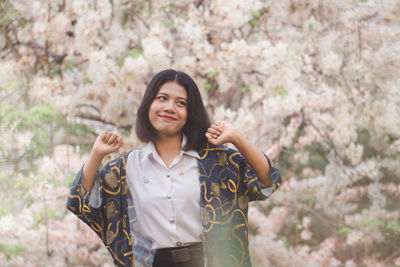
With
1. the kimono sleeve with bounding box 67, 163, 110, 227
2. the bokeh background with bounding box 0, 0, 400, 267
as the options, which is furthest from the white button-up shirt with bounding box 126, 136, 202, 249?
the bokeh background with bounding box 0, 0, 400, 267

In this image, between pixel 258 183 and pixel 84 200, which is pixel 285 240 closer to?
pixel 258 183

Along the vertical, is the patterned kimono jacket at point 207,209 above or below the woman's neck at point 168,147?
below

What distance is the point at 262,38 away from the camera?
301cm

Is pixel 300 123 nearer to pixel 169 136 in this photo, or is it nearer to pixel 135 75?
pixel 135 75

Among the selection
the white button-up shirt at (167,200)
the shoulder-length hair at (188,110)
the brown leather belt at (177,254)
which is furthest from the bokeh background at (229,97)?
the brown leather belt at (177,254)

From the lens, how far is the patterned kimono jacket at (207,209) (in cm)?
117

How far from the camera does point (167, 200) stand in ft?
3.84

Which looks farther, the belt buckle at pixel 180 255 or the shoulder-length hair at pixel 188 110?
the shoulder-length hair at pixel 188 110

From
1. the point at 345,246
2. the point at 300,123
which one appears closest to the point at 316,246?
the point at 345,246

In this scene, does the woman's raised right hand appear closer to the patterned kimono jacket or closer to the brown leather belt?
the patterned kimono jacket

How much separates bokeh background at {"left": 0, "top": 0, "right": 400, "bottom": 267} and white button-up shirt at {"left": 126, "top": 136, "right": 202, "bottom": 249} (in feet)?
5.09

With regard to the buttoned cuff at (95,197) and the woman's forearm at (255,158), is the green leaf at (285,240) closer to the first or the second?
the woman's forearm at (255,158)

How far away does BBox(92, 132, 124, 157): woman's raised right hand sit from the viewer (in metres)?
1.15

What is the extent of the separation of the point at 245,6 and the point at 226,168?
1878mm
